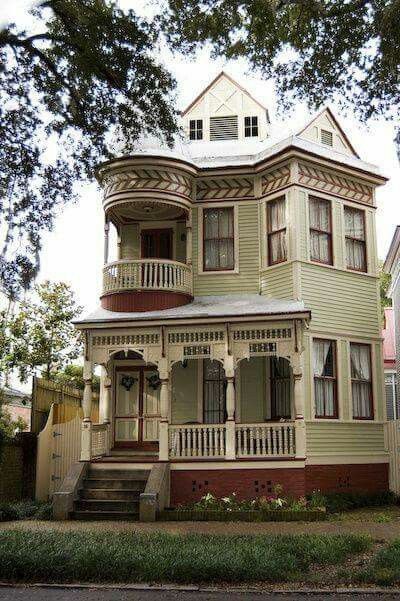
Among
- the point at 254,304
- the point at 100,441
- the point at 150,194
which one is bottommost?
the point at 100,441

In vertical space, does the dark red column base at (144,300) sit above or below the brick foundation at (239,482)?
above

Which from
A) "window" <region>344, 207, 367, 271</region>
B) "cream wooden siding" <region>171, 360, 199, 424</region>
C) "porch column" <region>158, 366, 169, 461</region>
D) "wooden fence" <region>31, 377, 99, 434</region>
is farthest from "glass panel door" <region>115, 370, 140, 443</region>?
"window" <region>344, 207, 367, 271</region>

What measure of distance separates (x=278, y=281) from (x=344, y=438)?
4.49 m

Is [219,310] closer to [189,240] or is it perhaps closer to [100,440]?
[189,240]

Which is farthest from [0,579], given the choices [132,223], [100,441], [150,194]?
[132,223]

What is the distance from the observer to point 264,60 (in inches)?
511

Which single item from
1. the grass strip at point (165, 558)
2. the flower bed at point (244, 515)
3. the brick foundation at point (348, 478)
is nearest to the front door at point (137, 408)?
the flower bed at point (244, 515)

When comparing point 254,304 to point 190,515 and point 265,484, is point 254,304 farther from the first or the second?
point 190,515

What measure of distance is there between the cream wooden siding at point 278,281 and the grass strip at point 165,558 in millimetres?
8929

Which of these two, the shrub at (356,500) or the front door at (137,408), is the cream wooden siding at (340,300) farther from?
the front door at (137,408)

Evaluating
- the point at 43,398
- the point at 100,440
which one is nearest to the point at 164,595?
the point at 100,440

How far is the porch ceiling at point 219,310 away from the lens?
54.7ft

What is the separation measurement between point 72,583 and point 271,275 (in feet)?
39.1

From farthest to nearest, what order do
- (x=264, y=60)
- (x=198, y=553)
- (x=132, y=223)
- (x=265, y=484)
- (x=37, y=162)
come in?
1. (x=132, y=223)
2. (x=265, y=484)
3. (x=37, y=162)
4. (x=264, y=60)
5. (x=198, y=553)
